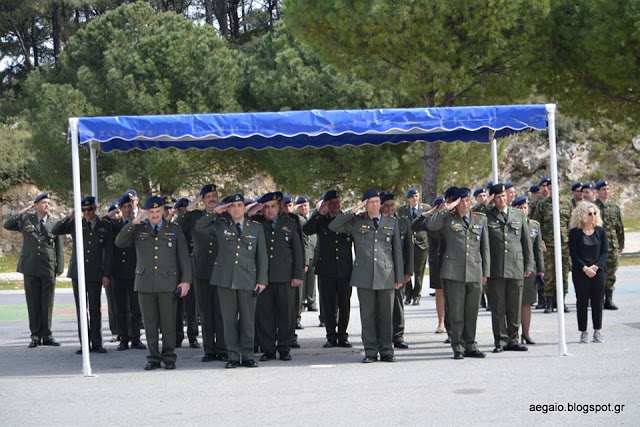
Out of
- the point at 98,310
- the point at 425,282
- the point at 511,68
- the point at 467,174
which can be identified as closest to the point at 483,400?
the point at 98,310

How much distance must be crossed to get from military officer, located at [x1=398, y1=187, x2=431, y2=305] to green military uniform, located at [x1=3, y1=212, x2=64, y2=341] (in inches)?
188

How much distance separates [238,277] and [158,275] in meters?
0.85

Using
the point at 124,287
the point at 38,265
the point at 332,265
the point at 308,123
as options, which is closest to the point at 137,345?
the point at 124,287

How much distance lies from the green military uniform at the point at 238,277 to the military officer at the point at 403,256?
1459 mm

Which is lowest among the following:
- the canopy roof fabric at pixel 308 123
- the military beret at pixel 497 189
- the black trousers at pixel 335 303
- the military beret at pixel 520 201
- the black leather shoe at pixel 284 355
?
the black leather shoe at pixel 284 355

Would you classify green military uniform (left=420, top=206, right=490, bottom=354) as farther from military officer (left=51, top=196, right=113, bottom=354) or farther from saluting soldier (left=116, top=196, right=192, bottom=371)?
military officer (left=51, top=196, right=113, bottom=354)

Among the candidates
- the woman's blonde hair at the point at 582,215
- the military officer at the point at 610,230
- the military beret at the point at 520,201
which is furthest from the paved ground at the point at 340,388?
the military officer at the point at 610,230

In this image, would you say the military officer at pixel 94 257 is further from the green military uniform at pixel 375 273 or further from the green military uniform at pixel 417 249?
the green military uniform at pixel 417 249

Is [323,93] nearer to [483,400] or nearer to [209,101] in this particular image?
[209,101]

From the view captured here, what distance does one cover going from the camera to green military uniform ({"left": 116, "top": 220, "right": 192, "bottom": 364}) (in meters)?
9.59

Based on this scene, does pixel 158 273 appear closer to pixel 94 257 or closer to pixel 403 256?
pixel 94 257

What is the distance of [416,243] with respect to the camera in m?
14.4

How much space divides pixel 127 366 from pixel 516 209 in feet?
15.6

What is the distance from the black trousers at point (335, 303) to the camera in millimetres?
10852
